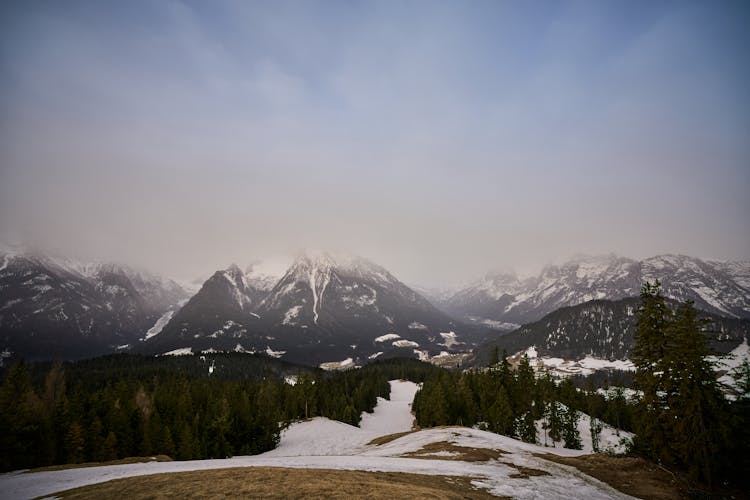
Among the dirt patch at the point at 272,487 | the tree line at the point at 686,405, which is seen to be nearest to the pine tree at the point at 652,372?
the tree line at the point at 686,405

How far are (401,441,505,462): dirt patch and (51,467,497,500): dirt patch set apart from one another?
491 inches

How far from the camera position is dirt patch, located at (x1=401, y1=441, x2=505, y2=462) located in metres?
33.4

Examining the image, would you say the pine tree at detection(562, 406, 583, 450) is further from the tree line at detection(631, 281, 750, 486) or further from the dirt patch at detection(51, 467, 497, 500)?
the dirt patch at detection(51, 467, 497, 500)

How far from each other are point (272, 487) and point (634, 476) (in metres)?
29.0

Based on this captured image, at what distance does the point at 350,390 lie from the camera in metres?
142

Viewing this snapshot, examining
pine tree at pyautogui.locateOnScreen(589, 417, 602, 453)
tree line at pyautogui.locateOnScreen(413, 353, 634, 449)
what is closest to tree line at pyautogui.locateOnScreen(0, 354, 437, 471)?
tree line at pyautogui.locateOnScreen(413, 353, 634, 449)

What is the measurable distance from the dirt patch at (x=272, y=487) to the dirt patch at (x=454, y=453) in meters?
12.5

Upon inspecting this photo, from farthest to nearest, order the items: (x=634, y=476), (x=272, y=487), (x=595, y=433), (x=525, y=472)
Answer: (x=595, y=433) → (x=634, y=476) → (x=525, y=472) → (x=272, y=487)

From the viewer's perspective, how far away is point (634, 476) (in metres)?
28.9

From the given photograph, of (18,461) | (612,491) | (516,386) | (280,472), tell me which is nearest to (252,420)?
(18,461)

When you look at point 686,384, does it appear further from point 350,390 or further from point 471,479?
point 350,390

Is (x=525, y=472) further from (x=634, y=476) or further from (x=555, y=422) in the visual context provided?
(x=555, y=422)

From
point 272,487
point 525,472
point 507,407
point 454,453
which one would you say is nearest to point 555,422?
point 507,407

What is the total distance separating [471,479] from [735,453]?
28.6 meters
